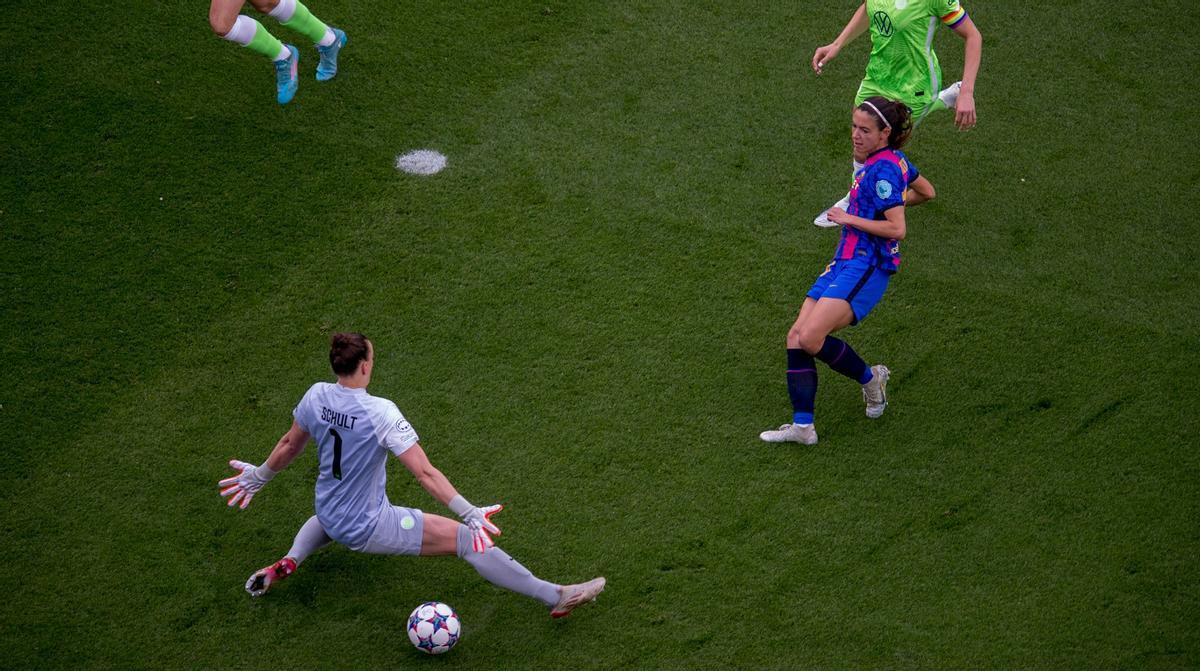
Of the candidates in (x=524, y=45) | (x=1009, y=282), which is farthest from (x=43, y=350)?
(x=1009, y=282)

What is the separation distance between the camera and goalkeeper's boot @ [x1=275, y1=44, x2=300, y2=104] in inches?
293

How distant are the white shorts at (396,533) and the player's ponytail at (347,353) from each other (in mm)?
694

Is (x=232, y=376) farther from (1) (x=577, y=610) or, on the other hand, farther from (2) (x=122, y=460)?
(1) (x=577, y=610)

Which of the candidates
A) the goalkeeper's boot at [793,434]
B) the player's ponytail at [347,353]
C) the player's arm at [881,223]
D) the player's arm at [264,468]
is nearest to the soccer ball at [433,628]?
the player's arm at [264,468]

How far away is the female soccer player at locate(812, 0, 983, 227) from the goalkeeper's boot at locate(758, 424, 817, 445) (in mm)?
1341

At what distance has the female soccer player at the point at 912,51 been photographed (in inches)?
242

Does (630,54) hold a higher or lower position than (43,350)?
higher

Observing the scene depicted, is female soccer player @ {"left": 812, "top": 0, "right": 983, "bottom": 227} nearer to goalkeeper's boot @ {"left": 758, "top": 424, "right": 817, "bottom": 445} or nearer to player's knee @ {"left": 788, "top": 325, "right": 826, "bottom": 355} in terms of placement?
player's knee @ {"left": 788, "top": 325, "right": 826, "bottom": 355}

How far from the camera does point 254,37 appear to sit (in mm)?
7234

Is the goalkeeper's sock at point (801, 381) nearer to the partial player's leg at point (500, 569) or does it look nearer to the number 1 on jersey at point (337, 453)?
the partial player's leg at point (500, 569)

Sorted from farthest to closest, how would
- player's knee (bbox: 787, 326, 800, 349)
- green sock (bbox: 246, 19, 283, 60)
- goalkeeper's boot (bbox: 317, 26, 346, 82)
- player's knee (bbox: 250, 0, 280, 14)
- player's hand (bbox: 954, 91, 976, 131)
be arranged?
goalkeeper's boot (bbox: 317, 26, 346, 82) → player's knee (bbox: 250, 0, 280, 14) → green sock (bbox: 246, 19, 283, 60) → player's hand (bbox: 954, 91, 976, 131) → player's knee (bbox: 787, 326, 800, 349)

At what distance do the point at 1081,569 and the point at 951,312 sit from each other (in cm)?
180

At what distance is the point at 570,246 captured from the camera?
666 centimetres

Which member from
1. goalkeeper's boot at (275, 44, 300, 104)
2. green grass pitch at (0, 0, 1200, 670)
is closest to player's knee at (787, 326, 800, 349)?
green grass pitch at (0, 0, 1200, 670)
